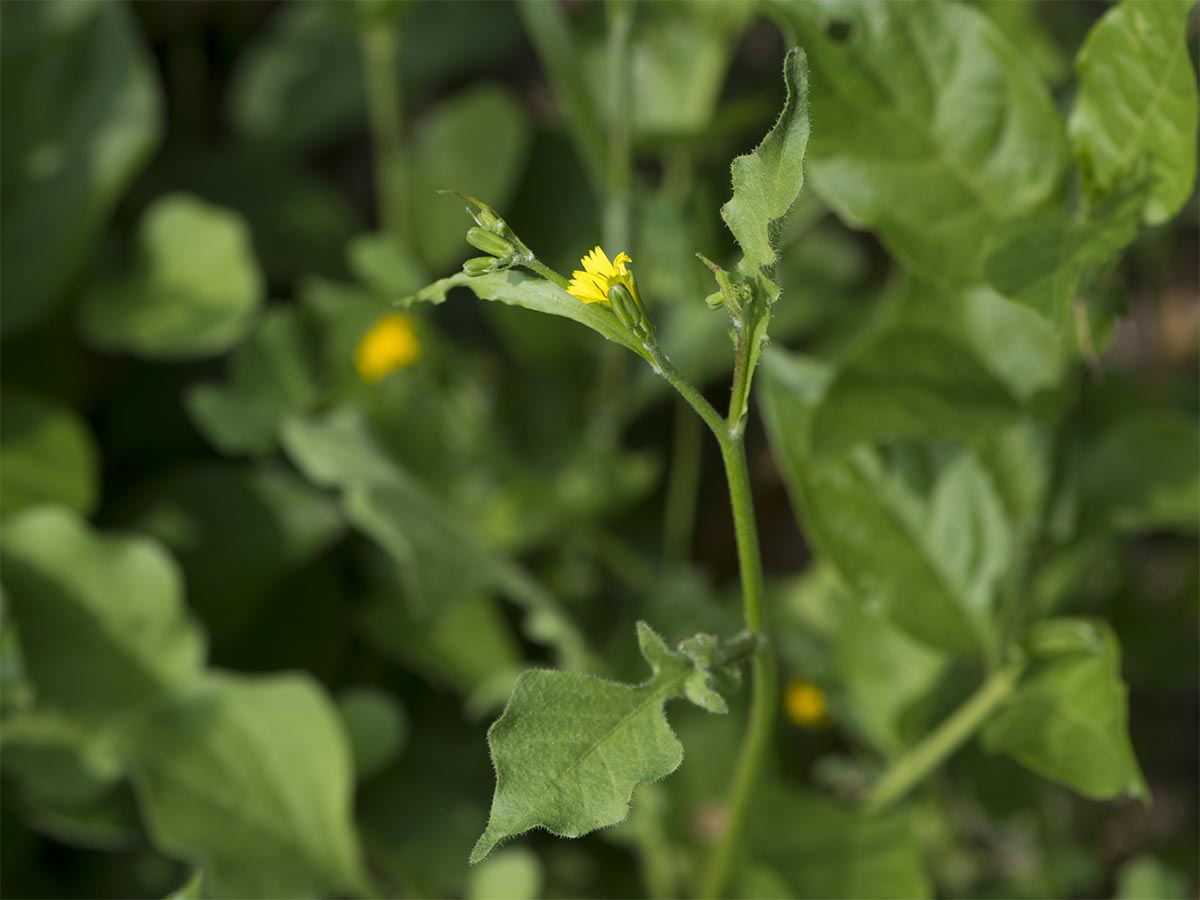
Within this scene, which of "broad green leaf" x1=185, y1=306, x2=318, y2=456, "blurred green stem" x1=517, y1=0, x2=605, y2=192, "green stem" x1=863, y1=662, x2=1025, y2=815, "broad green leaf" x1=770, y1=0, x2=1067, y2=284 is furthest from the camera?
"broad green leaf" x1=185, y1=306, x2=318, y2=456

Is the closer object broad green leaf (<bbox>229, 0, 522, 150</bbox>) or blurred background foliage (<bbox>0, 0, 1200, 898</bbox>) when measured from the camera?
blurred background foliage (<bbox>0, 0, 1200, 898</bbox>)

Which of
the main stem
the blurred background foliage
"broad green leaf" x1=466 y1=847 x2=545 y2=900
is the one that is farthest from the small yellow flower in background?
the main stem

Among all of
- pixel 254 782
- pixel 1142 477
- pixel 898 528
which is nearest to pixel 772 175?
pixel 898 528

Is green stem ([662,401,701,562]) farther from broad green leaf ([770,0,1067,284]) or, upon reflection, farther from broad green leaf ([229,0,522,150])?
broad green leaf ([770,0,1067,284])

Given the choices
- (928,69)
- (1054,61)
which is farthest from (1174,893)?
(1054,61)

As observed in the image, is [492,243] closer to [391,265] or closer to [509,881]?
[509,881]

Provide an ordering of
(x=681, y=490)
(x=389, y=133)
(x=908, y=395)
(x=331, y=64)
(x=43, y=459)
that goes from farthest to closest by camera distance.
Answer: (x=331, y=64) < (x=681, y=490) < (x=389, y=133) < (x=43, y=459) < (x=908, y=395)
